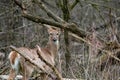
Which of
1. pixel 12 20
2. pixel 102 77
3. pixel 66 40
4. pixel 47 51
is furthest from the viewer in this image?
pixel 12 20

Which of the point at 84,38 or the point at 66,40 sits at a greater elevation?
the point at 84,38

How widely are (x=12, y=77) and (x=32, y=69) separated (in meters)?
0.40

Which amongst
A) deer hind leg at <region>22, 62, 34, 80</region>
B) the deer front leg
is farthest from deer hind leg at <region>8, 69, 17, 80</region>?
deer hind leg at <region>22, 62, 34, 80</region>

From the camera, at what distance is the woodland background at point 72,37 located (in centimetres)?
809

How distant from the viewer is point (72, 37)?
11047 millimetres

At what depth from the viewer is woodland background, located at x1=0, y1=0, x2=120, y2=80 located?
809 cm

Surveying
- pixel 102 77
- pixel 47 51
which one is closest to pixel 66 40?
pixel 47 51

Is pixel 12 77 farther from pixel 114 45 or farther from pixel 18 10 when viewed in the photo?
pixel 18 10

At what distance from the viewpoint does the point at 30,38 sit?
1241 cm

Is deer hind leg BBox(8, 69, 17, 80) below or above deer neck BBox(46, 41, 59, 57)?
below

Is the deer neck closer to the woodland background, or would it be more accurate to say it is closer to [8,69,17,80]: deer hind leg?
the woodland background

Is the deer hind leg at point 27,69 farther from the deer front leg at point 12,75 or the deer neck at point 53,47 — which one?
the deer neck at point 53,47

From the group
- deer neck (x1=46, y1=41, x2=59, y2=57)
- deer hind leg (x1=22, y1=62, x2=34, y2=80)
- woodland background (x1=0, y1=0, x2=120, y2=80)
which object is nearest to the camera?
woodland background (x1=0, y1=0, x2=120, y2=80)

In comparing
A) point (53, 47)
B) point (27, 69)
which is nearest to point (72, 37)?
point (53, 47)
